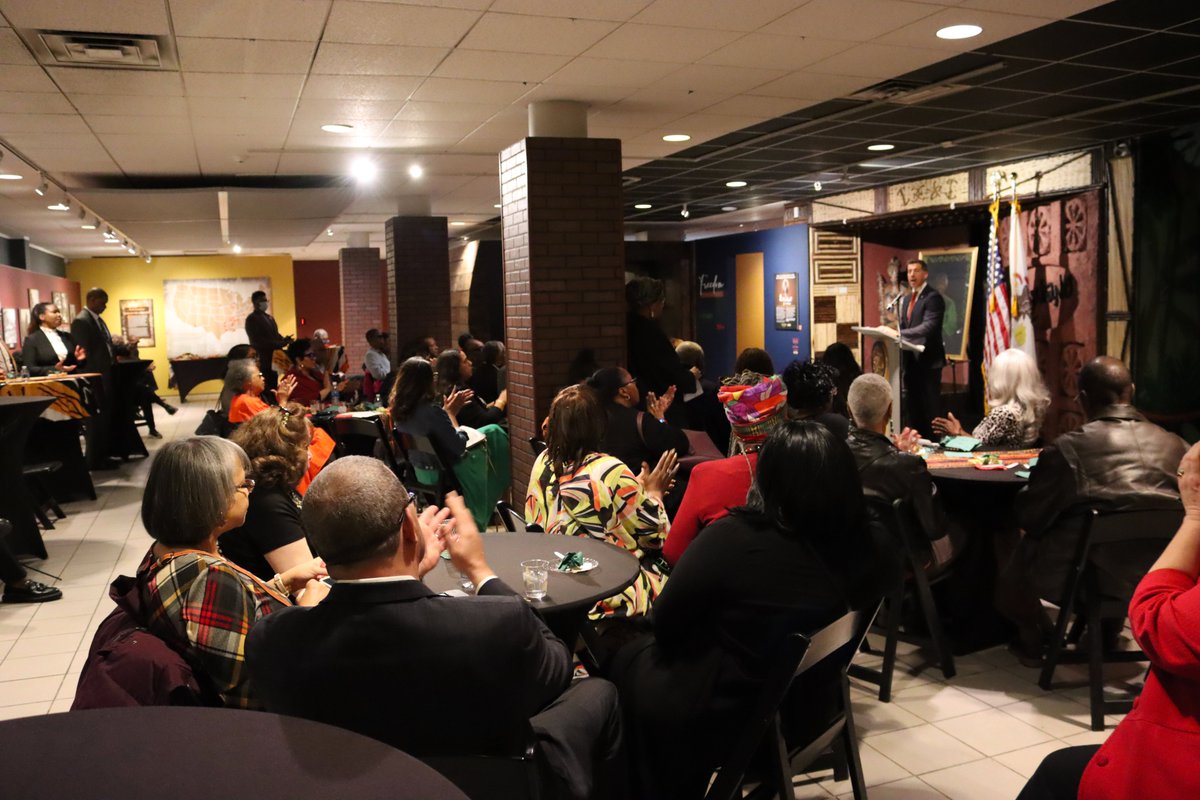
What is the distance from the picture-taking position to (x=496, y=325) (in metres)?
13.9

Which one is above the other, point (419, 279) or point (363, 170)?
point (363, 170)

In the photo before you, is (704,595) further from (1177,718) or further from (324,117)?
(324,117)

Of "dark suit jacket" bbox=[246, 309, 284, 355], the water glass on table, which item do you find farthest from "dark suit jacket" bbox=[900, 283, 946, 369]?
"dark suit jacket" bbox=[246, 309, 284, 355]

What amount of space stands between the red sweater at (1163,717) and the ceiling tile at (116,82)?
522 cm

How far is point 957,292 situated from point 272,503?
896 centimetres

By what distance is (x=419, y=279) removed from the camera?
11945 mm

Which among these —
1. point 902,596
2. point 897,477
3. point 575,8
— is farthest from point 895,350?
point 575,8

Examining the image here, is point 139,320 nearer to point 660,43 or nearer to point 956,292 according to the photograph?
point 956,292

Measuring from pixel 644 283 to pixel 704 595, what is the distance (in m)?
4.54

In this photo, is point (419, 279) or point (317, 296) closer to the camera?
point (419, 279)

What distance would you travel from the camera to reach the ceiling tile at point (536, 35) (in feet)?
14.2

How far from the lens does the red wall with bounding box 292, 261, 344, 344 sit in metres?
22.3

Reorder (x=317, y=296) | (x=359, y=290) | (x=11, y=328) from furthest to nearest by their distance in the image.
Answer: (x=317, y=296) < (x=359, y=290) < (x=11, y=328)

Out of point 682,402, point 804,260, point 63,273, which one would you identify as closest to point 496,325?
point 804,260
